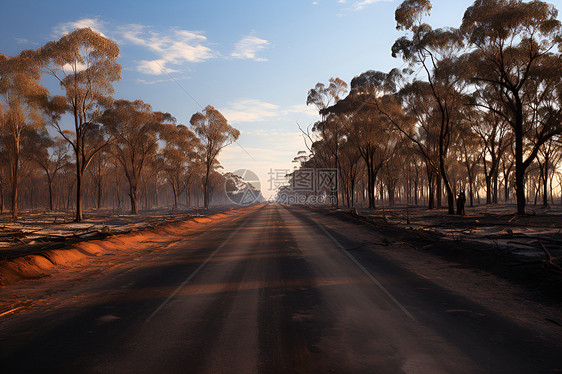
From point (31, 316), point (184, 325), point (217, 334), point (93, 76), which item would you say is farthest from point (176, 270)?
point (93, 76)

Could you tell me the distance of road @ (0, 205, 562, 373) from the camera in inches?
155

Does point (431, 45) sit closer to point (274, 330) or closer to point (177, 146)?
point (274, 330)

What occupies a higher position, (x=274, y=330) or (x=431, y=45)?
(x=431, y=45)

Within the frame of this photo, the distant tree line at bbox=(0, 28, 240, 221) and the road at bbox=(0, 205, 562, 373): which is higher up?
the distant tree line at bbox=(0, 28, 240, 221)

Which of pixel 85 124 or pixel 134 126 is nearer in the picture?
pixel 85 124

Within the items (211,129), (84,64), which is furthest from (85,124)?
(211,129)

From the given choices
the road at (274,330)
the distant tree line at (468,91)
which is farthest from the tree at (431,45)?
the road at (274,330)

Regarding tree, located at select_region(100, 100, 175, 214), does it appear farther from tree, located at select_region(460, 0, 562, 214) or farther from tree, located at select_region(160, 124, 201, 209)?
tree, located at select_region(460, 0, 562, 214)

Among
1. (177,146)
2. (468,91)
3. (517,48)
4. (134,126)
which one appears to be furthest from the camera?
(177,146)

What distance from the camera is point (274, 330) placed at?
4.92 meters

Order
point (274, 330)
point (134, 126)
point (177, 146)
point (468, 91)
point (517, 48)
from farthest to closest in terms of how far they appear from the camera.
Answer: point (177, 146) < point (134, 126) < point (468, 91) < point (517, 48) < point (274, 330)

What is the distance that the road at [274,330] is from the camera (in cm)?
393

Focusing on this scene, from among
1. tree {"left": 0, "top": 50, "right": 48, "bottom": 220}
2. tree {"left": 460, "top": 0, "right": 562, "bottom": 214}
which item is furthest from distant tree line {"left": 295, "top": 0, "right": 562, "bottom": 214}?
tree {"left": 0, "top": 50, "right": 48, "bottom": 220}

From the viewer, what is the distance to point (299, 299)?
21.2 feet
